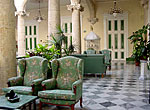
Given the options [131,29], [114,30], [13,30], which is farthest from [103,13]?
[13,30]

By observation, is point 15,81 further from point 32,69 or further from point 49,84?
point 49,84

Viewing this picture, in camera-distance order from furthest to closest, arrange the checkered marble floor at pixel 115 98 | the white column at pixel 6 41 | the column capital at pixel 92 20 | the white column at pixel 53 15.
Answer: the column capital at pixel 92 20 → the white column at pixel 53 15 → the white column at pixel 6 41 → the checkered marble floor at pixel 115 98

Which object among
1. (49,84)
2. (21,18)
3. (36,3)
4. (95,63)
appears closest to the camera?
(49,84)

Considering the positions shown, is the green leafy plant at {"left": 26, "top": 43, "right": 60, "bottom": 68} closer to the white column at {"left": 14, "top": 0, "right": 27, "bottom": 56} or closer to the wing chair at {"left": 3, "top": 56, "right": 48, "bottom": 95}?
the wing chair at {"left": 3, "top": 56, "right": 48, "bottom": 95}

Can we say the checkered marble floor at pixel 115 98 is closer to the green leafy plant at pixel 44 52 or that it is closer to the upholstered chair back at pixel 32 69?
the upholstered chair back at pixel 32 69

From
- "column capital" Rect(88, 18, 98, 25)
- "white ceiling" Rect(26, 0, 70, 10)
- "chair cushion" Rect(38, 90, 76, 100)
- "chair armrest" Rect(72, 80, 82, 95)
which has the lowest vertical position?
"chair cushion" Rect(38, 90, 76, 100)

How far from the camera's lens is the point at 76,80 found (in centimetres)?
404

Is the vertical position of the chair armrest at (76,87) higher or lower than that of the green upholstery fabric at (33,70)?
lower

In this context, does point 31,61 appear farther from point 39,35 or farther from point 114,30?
point 39,35

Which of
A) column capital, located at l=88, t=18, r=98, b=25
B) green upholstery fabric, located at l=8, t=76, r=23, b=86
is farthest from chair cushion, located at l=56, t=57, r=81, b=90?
column capital, located at l=88, t=18, r=98, b=25

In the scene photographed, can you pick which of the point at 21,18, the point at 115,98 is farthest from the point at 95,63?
the point at 21,18

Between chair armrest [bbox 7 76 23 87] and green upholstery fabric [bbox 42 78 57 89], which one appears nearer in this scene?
green upholstery fabric [bbox 42 78 57 89]

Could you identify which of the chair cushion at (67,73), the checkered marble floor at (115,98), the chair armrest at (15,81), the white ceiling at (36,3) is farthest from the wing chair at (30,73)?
the white ceiling at (36,3)

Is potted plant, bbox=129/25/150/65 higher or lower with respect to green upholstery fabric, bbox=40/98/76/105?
higher
